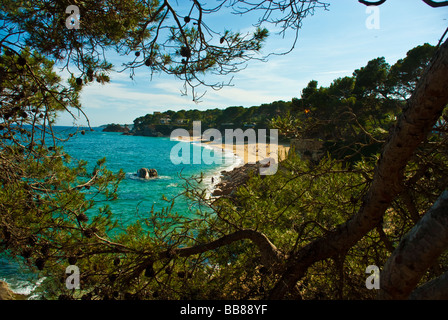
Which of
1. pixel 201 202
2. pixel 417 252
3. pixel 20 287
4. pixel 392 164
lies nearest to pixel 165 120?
pixel 20 287

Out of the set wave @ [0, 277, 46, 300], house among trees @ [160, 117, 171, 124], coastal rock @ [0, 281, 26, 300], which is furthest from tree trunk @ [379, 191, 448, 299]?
house among trees @ [160, 117, 171, 124]

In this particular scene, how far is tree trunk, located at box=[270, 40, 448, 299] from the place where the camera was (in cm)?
119

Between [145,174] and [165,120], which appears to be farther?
[165,120]

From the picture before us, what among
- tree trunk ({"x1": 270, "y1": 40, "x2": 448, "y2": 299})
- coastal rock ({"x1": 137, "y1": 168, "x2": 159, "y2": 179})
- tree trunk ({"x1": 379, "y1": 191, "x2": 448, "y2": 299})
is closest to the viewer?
tree trunk ({"x1": 379, "y1": 191, "x2": 448, "y2": 299})

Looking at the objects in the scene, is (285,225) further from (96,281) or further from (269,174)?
(96,281)

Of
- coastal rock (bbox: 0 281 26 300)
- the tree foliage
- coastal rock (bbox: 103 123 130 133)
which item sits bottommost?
coastal rock (bbox: 0 281 26 300)

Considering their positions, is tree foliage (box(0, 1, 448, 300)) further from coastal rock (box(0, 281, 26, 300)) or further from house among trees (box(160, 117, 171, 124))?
house among trees (box(160, 117, 171, 124))

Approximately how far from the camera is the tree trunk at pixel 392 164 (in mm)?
1189

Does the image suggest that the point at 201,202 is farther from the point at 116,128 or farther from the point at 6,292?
the point at 116,128

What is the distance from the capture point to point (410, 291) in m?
1.19

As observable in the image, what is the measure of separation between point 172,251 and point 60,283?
43.5 inches

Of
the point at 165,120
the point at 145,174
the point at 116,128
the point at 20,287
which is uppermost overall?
the point at 165,120

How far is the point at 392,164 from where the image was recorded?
1.51 metres
